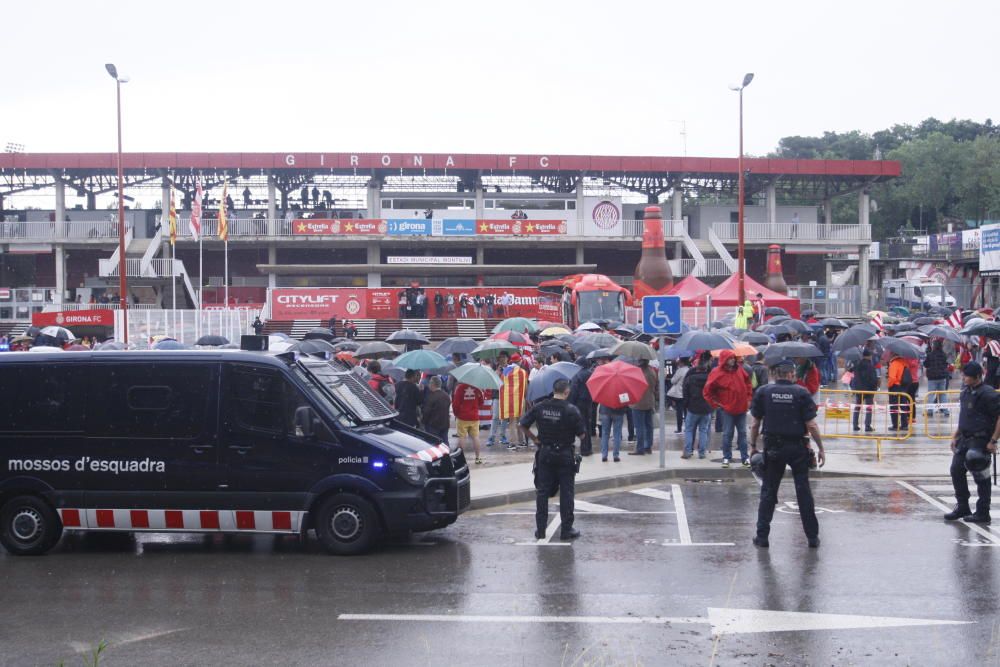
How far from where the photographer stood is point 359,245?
62.8 metres

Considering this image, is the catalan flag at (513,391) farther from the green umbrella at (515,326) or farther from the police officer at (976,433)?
the green umbrella at (515,326)

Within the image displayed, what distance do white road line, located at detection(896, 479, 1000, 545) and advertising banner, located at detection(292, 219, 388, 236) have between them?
48.8m

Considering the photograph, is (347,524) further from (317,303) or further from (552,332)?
(317,303)

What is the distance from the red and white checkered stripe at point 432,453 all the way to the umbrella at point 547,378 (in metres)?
4.41

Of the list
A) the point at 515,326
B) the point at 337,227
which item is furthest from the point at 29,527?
the point at 337,227

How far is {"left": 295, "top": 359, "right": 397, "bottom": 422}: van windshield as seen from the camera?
34.5ft

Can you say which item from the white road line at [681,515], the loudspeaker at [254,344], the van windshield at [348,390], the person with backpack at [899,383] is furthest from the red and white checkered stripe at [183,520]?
the person with backpack at [899,383]

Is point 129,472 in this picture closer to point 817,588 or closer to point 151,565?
point 151,565

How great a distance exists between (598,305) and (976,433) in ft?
99.1

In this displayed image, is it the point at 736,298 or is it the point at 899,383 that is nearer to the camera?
the point at 899,383

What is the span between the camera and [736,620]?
7742 mm

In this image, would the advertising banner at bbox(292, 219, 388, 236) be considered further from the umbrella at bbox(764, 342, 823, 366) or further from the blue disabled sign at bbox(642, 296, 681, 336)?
the blue disabled sign at bbox(642, 296, 681, 336)

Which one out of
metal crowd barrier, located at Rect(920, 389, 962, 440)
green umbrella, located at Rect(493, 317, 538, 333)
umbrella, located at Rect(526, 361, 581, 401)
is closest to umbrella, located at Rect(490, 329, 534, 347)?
green umbrella, located at Rect(493, 317, 538, 333)

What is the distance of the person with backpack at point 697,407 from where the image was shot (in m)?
15.5
